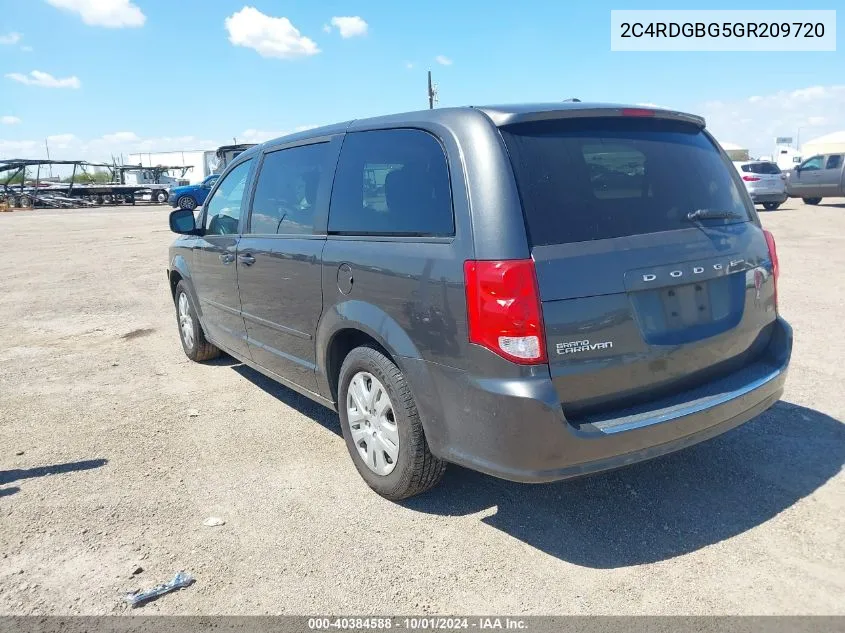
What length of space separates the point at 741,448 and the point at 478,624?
2.17m

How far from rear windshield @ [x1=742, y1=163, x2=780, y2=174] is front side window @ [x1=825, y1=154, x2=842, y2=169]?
2047mm

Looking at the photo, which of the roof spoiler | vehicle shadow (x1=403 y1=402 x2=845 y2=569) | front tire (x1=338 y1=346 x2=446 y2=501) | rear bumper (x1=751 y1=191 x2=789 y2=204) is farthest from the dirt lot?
rear bumper (x1=751 y1=191 x2=789 y2=204)

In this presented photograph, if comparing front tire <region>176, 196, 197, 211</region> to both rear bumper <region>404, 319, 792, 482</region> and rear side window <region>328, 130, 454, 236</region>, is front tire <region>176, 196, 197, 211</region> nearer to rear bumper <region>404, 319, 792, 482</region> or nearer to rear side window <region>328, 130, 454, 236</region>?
rear side window <region>328, 130, 454, 236</region>

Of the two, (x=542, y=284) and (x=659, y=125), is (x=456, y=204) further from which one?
(x=659, y=125)

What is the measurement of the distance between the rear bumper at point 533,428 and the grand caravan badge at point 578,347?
0.42 feet

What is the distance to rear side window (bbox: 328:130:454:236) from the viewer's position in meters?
3.07

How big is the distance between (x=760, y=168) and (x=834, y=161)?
2686 mm

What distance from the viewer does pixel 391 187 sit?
337 centimetres

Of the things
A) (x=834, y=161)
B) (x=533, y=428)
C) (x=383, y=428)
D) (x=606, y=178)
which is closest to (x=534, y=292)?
(x=533, y=428)

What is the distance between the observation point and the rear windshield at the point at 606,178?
2805mm

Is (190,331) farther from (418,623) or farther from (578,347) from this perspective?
(578,347)

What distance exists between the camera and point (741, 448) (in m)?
3.94

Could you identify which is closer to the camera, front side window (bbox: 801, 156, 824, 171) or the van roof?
the van roof

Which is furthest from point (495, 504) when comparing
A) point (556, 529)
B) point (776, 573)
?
point (776, 573)
